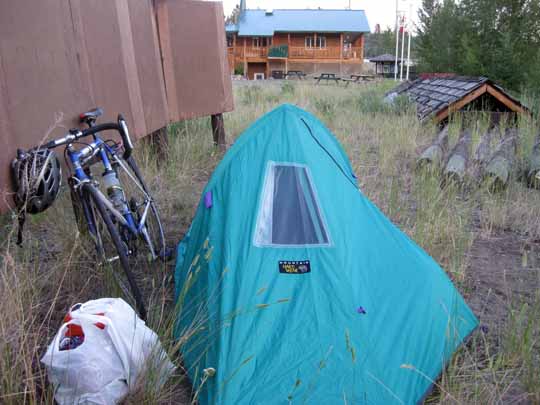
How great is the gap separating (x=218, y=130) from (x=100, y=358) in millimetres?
6583

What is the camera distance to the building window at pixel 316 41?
46.3 meters

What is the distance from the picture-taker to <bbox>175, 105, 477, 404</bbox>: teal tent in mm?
2756

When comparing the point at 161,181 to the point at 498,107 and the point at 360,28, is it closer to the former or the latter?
the point at 498,107

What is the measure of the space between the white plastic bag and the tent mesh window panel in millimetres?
937

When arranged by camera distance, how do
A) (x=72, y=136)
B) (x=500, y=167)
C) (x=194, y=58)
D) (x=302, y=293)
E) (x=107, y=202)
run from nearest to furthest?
(x=302, y=293) < (x=107, y=202) < (x=72, y=136) < (x=500, y=167) < (x=194, y=58)

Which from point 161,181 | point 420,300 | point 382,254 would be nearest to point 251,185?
point 382,254

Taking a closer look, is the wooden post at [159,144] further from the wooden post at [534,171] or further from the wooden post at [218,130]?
the wooden post at [534,171]

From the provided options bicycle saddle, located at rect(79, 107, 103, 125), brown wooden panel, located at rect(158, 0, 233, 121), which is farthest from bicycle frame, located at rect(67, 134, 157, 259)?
brown wooden panel, located at rect(158, 0, 233, 121)

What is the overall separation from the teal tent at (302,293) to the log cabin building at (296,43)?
42.1 metres

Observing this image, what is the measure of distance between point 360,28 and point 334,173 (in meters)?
44.7

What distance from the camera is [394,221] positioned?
5.29 m

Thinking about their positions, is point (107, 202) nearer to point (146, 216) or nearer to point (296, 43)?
point (146, 216)

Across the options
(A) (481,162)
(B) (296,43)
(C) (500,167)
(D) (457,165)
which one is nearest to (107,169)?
(D) (457,165)

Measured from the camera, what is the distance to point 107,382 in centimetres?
249
